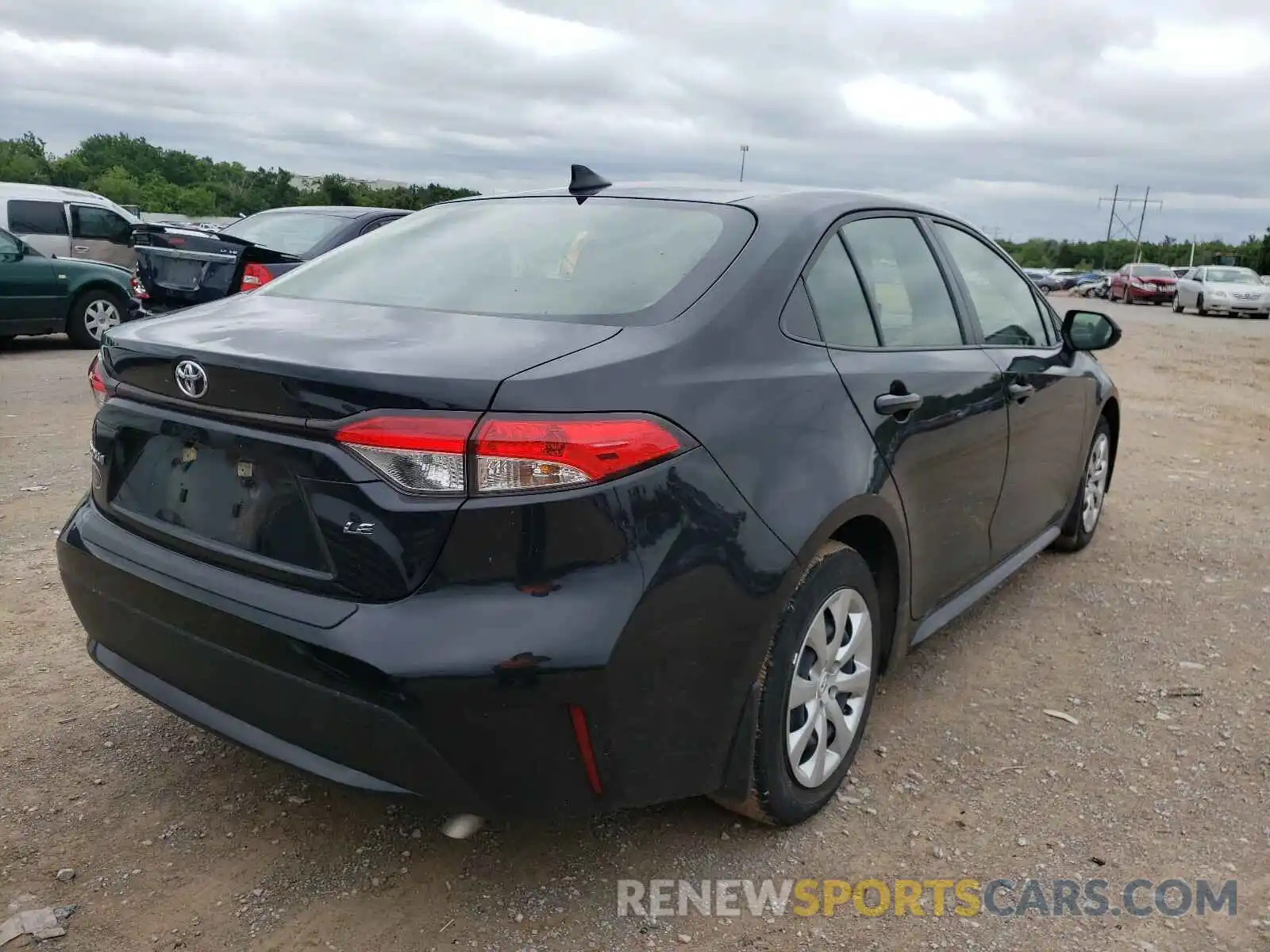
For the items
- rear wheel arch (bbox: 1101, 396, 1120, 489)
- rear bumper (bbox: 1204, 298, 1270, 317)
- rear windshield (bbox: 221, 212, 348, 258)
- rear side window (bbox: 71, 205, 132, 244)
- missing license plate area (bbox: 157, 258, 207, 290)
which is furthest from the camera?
rear bumper (bbox: 1204, 298, 1270, 317)

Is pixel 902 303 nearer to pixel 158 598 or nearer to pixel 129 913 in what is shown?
pixel 158 598

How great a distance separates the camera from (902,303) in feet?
10.4

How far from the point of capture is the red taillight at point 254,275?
830cm

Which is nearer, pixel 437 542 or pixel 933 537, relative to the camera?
pixel 437 542

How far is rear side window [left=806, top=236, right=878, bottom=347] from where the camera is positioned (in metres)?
2.72

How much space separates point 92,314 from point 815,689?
440 inches

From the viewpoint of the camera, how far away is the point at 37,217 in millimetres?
13141

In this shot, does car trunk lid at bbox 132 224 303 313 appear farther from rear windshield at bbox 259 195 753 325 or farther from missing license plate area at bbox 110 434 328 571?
missing license plate area at bbox 110 434 328 571

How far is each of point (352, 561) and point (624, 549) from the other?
1.76 ft

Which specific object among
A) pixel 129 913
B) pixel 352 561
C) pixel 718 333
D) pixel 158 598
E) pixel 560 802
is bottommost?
pixel 129 913

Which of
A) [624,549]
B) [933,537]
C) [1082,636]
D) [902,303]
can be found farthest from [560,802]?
[1082,636]

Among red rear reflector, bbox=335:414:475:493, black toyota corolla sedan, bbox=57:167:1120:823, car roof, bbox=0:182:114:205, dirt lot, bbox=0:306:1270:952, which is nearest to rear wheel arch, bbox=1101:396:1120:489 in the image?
dirt lot, bbox=0:306:1270:952

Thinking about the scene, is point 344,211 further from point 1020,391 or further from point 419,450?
point 419,450

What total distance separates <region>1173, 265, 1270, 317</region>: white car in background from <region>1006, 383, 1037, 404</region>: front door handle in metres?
27.0
